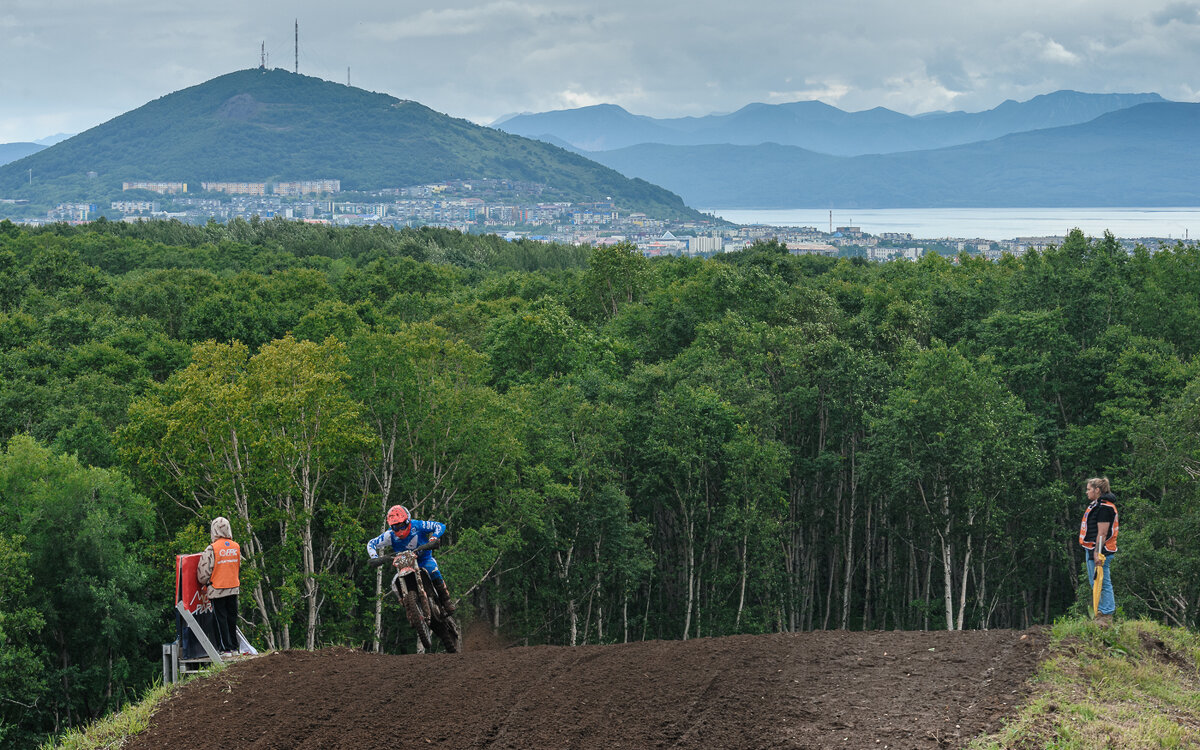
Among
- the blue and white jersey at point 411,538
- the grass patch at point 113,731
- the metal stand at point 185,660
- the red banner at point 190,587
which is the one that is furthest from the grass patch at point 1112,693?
the red banner at point 190,587

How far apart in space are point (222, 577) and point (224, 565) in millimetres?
161

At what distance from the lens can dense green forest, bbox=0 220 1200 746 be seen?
86.4ft

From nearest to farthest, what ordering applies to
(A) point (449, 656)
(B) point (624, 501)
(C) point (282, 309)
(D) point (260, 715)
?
(D) point (260, 715) < (A) point (449, 656) < (B) point (624, 501) < (C) point (282, 309)

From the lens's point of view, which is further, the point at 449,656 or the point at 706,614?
the point at 706,614

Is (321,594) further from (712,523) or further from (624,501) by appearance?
(712,523)

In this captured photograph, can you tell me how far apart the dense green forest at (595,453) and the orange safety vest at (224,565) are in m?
8.97

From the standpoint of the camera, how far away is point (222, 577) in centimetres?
1386

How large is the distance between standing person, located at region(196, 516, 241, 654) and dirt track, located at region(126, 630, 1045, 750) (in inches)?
42.9

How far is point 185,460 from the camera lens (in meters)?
26.2

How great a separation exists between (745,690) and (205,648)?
729 cm

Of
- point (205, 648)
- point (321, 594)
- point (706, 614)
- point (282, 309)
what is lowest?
point (706, 614)

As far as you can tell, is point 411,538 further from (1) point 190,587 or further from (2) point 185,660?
(2) point 185,660

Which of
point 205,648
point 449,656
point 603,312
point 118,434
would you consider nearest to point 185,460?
point 118,434

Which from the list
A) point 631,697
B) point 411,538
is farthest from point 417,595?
point 631,697
